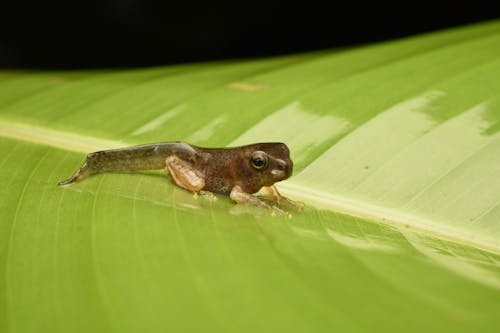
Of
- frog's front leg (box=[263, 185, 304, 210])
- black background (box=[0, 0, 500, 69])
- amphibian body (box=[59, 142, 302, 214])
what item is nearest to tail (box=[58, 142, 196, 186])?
amphibian body (box=[59, 142, 302, 214])

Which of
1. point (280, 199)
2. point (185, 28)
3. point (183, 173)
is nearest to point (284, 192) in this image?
point (280, 199)

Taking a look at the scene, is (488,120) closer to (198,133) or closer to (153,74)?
(198,133)

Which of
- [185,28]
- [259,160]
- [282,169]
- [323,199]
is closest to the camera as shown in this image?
[323,199]

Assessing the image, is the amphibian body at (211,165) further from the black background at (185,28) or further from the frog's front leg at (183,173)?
the black background at (185,28)

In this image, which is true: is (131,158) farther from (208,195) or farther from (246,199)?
(246,199)

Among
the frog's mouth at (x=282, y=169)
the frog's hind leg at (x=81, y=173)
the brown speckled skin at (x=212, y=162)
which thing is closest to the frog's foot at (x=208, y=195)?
the brown speckled skin at (x=212, y=162)

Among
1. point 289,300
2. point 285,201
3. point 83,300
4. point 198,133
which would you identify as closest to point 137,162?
point 198,133
